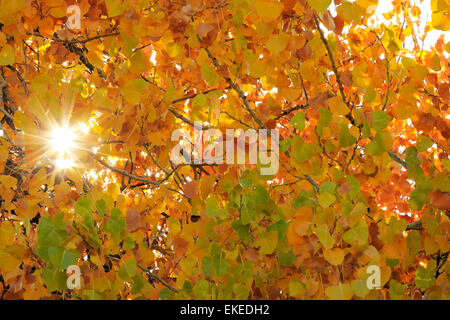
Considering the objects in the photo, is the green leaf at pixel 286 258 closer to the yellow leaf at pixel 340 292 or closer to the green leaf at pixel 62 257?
the yellow leaf at pixel 340 292

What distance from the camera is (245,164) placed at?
200 cm

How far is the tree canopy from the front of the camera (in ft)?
5.59

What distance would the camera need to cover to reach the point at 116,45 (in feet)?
7.44

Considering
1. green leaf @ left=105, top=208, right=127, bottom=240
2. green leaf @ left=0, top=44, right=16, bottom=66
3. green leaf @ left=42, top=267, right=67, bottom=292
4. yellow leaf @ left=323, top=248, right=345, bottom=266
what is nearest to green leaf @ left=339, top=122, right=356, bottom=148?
yellow leaf @ left=323, top=248, right=345, bottom=266

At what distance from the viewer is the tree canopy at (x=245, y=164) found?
1704mm

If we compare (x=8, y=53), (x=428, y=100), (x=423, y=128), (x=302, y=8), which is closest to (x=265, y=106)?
(x=302, y=8)

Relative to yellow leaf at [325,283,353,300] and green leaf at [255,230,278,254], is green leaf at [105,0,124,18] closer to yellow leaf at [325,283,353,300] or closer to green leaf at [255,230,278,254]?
green leaf at [255,230,278,254]

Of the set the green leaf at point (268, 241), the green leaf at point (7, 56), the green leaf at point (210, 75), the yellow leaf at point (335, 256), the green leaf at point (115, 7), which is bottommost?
the yellow leaf at point (335, 256)

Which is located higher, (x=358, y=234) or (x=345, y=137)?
(x=345, y=137)

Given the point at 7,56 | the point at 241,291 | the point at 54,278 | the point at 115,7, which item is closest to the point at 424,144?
the point at 241,291

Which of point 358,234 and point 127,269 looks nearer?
point 358,234

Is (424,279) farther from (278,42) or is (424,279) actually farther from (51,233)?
(51,233)

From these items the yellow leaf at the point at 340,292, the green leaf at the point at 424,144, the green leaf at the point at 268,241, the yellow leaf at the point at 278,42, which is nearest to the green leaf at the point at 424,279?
the yellow leaf at the point at 340,292
